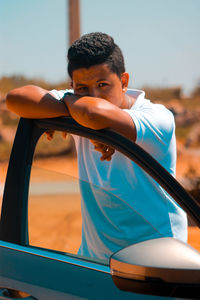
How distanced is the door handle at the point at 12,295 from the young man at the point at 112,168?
209mm

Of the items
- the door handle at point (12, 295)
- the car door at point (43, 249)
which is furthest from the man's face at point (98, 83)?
the door handle at point (12, 295)

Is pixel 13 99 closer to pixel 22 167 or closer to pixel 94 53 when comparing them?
pixel 22 167

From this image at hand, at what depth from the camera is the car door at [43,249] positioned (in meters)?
1.38

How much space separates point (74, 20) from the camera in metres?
13.5

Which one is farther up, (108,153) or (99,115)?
(99,115)

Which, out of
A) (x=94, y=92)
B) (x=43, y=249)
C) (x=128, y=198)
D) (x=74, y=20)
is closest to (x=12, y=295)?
(x=43, y=249)

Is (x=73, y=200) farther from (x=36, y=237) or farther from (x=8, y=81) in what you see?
(x=8, y=81)

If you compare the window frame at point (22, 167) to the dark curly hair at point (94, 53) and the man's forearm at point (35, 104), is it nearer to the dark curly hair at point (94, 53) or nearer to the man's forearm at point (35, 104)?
the man's forearm at point (35, 104)

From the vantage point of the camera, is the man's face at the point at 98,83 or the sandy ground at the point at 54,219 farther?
the man's face at the point at 98,83

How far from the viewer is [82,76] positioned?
73.7 inches

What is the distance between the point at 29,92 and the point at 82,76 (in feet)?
0.91

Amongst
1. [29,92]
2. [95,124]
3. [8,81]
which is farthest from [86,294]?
[8,81]

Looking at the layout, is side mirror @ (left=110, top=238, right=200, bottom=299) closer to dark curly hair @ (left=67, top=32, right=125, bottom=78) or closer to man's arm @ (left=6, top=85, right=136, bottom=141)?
man's arm @ (left=6, top=85, right=136, bottom=141)

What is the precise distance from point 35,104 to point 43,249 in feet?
1.54
